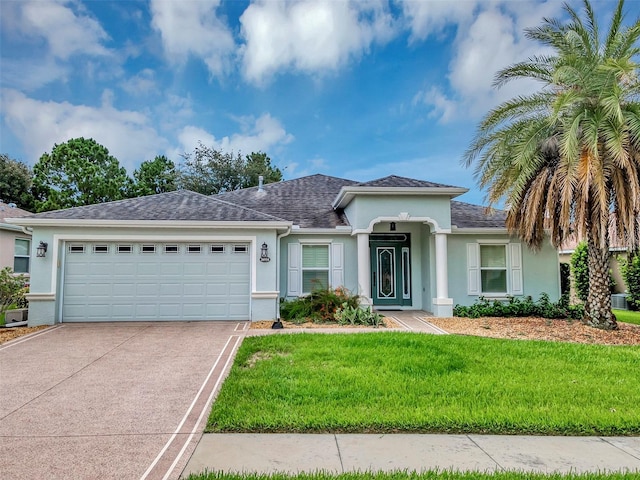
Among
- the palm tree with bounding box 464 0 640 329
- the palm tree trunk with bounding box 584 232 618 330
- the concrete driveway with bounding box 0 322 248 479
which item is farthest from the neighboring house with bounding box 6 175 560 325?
the palm tree trunk with bounding box 584 232 618 330

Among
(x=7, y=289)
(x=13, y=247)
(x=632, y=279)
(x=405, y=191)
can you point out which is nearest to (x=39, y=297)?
(x=7, y=289)

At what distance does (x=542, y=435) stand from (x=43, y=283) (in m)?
12.1

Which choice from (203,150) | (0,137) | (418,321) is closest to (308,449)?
(418,321)

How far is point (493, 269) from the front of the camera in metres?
14.2

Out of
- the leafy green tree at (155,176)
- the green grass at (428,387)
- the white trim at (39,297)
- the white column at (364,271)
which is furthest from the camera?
the leafy green tree at (155,176)

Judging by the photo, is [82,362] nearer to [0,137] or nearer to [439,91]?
[439,91]

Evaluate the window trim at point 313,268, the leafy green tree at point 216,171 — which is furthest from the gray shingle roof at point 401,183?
the leafy green tree at point 216,171

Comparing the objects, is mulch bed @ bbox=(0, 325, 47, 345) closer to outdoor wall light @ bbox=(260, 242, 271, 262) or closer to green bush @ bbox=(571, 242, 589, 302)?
outdoor wall light @ bbox=(260, 242, 271, 262)

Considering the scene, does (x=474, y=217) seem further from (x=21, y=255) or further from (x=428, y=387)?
(x=21, y=255)

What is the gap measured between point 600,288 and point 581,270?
922 centimetres

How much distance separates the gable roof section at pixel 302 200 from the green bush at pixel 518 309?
16.6ft

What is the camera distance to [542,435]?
4.43m

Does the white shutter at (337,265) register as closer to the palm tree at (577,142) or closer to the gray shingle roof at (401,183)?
the gray shingle roof at (401,183)

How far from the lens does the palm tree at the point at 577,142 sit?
10.1m
